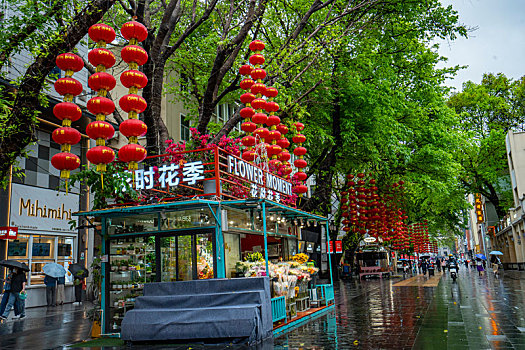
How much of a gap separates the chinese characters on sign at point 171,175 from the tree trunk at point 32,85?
3099mm

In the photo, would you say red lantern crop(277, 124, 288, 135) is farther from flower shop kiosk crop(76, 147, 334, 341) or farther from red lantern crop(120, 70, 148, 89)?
red lantern crop(120, 70, 148, 89)

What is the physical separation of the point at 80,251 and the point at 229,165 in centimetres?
1496

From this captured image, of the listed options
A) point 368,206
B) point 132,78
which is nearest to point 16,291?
point 132,78

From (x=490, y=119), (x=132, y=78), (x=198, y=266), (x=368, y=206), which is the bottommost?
(x=198, y=266)

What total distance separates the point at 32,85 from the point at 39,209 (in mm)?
13523

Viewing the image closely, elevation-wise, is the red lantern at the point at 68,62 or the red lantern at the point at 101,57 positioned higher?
the red lantern at the point at 101,57

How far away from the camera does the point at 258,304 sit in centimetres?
964

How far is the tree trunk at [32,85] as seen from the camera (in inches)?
375

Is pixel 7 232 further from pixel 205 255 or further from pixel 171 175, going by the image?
pixel 205 255

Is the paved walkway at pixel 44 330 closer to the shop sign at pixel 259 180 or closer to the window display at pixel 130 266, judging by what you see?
the window display at pixel 130 266

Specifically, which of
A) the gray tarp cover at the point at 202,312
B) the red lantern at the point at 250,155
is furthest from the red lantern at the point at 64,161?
the red lantern at the point at 250,155

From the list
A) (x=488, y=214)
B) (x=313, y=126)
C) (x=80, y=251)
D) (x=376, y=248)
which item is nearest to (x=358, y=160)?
(x=313, y=126)

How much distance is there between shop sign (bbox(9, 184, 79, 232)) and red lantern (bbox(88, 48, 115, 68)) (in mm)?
11038

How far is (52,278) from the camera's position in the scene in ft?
67.8
